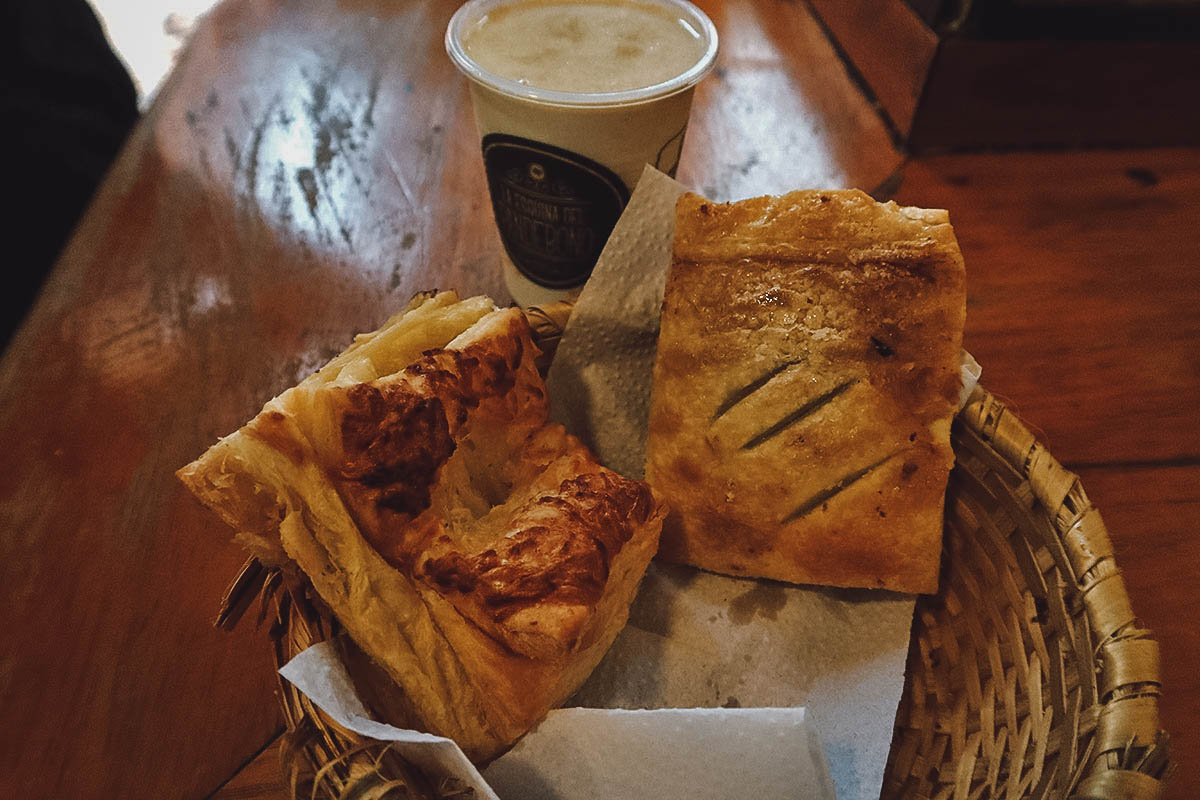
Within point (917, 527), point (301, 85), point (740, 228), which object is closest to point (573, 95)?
point (740, 228)

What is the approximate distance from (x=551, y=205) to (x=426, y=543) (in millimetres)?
619

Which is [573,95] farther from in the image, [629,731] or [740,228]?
[629,731]

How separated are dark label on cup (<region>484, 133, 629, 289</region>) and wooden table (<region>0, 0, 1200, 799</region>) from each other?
237mm

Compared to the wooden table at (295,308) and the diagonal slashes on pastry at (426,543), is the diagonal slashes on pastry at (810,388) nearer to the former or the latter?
the diagonal slashes on pastry at (426,543)

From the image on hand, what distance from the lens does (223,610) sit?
0.93 metres

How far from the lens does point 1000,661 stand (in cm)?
108

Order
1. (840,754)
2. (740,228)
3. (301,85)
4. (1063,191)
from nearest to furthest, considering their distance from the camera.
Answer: (840,754)
(740,228)
(1063,191)
(301,85)

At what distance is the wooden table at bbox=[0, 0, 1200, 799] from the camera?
107 cm

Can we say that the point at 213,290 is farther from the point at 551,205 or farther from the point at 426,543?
the point at 426,543

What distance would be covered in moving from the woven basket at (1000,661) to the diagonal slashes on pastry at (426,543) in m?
0.08

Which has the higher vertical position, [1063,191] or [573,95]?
[573,95]

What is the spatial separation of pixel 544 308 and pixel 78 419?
0.82 metres

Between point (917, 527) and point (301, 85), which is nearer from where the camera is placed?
point (917, 527)

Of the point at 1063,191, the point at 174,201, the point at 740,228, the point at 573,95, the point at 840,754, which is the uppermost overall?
the point at 573,95
